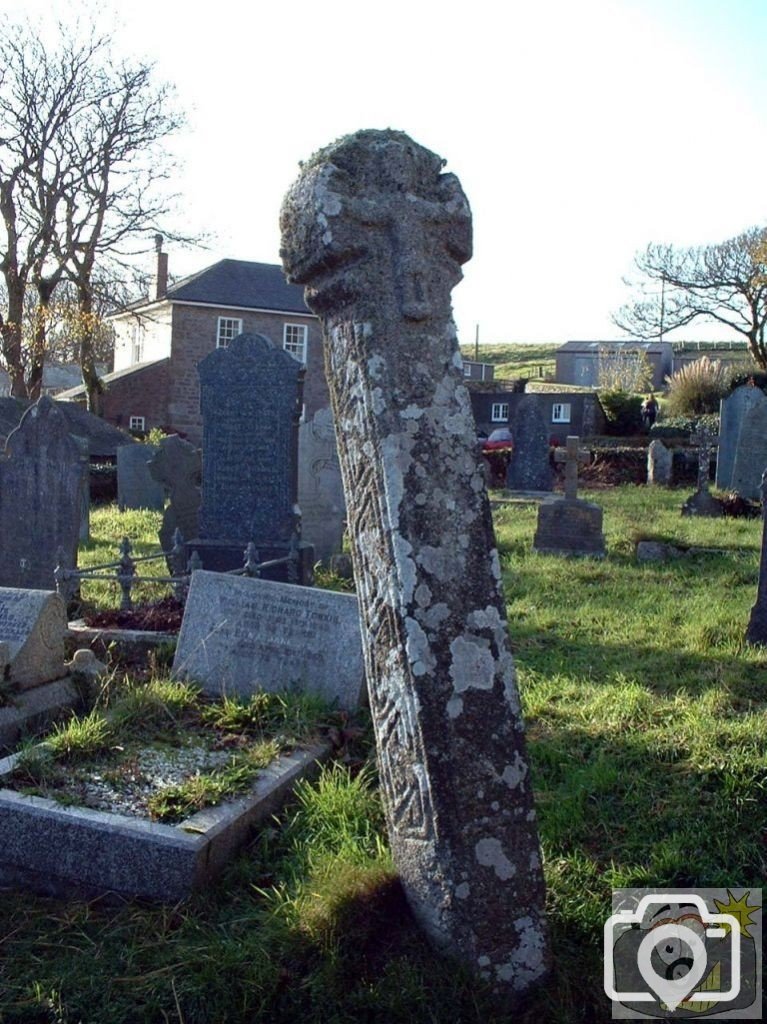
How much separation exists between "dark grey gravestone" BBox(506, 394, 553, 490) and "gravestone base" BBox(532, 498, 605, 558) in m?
7.43

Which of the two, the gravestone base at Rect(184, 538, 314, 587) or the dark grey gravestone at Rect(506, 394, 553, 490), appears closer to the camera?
the gravestone base at Rect(184, 538, 314, 587)

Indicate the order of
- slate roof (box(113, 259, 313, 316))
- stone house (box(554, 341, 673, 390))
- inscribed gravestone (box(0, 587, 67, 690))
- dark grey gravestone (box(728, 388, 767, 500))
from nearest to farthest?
inscribed gravestone (box(0, 587, 67, 690))
dark grey gravestone (box(728, 388, 767, 500))
slate roof (box(113, 259, 313, 316))
stone house (box(554, 341, 673, 390))

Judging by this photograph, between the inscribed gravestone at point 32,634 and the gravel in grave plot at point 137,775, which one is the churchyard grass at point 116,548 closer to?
the inscribed gravestone at point 32,634

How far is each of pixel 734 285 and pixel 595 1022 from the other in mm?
42276

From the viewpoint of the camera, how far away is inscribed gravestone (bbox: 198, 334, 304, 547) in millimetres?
9250

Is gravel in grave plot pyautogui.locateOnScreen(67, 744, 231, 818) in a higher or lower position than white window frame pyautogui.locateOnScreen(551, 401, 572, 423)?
lower

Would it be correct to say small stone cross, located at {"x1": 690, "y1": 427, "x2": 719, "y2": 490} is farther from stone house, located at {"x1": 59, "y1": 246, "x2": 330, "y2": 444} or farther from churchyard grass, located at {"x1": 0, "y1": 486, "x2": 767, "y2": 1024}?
stone house, located at {"x1": 59, "y1": 246, "x2": 330, "y2": 444}

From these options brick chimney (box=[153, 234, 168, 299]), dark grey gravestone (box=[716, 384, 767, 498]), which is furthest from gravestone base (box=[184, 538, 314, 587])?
brick chimney (box=[153, 234, 168, 299])

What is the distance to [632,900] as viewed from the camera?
11.1ft

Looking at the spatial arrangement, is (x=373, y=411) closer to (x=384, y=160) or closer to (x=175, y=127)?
(x=384, y=160)

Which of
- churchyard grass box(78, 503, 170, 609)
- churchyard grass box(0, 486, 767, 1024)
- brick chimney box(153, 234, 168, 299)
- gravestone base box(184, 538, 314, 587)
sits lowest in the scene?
churchyard grass box(0, 486, 767, 1024)

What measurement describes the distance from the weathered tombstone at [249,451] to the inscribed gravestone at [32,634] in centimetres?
353

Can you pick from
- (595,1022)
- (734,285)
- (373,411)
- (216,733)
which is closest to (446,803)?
(595,1022)

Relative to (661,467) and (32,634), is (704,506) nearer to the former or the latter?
(661,467)
